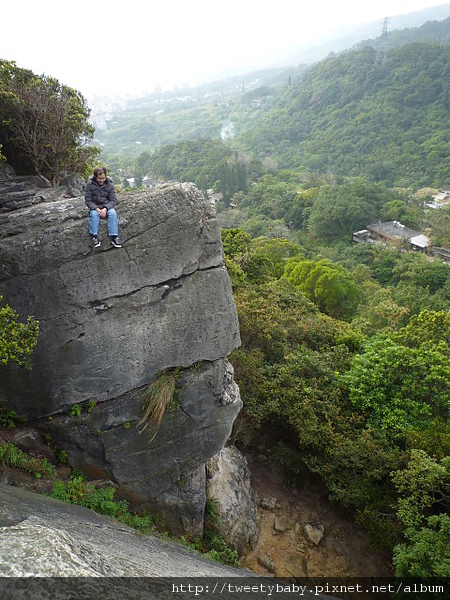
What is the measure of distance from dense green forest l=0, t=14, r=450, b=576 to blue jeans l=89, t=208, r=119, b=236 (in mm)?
5363

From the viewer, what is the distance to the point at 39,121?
7395mm

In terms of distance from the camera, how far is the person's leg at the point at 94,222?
5445 mm

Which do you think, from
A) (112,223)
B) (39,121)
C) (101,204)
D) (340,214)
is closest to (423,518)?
(112,223)

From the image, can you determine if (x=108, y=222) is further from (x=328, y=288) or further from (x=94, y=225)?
(x=328, y=288)

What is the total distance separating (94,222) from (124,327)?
5.44ft

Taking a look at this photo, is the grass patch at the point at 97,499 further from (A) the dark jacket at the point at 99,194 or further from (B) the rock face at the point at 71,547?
(A) the dark jacket at the point at 99,194

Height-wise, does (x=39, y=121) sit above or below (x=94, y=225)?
above

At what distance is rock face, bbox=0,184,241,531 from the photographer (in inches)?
220

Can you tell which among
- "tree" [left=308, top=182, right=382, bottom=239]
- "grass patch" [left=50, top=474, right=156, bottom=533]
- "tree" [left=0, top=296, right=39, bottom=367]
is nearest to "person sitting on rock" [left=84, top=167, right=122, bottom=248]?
"tree" [left=0, top=296, right=39, bottom=367]

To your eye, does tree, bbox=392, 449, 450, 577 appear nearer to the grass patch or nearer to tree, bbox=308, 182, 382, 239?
the grass patch

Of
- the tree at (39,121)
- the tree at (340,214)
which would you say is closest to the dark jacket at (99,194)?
the tree at (39,121)

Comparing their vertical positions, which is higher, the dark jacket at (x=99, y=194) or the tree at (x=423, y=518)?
the dark jacket at (x=99, y=194)

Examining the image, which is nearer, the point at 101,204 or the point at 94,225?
the point at 94,225

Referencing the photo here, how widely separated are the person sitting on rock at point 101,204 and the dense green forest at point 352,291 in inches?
211
